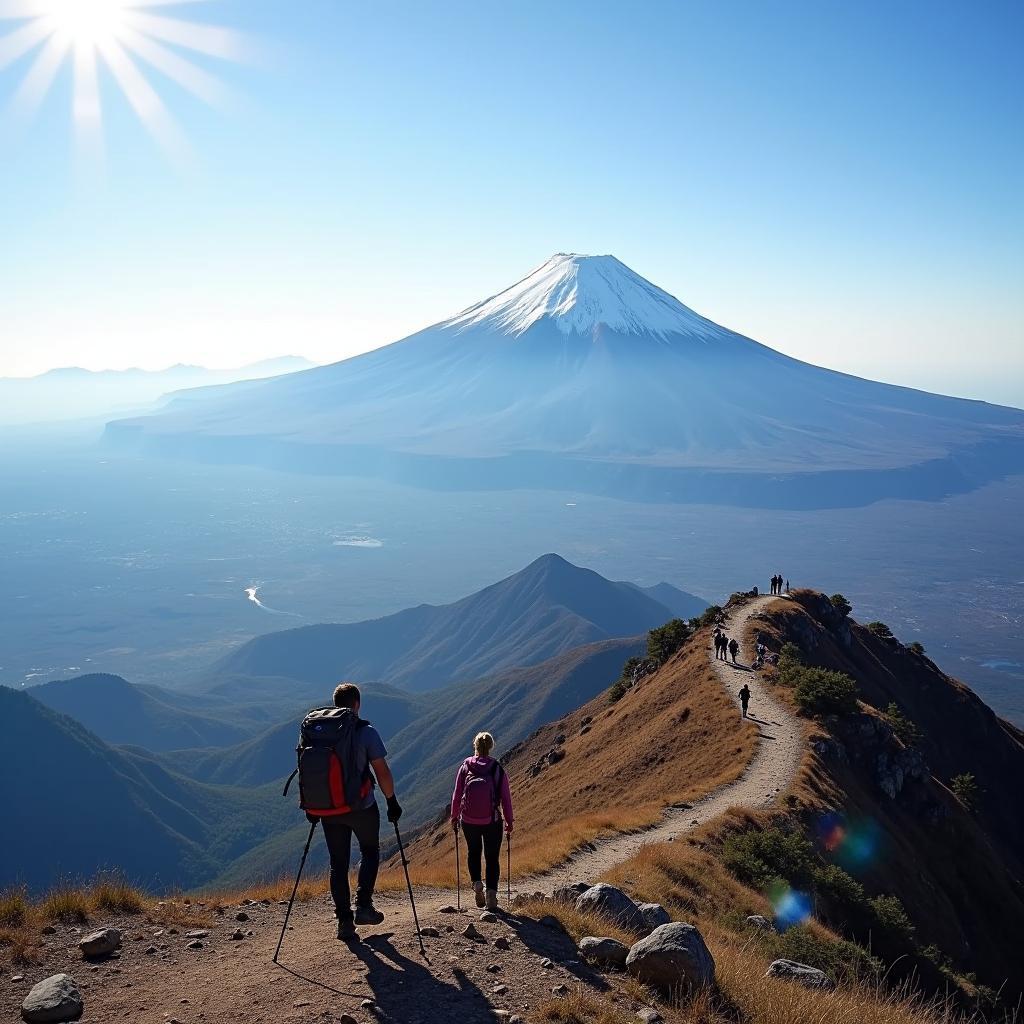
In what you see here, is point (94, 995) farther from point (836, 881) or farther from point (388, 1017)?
point (836, 881)

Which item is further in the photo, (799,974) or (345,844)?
(799,974)

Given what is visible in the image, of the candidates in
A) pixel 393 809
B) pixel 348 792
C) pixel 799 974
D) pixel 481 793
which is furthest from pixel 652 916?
pixel 348 792

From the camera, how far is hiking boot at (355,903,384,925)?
7.47m

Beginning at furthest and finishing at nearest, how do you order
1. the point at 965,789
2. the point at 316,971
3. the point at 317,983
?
1. the point at 965,789
2. the point at 316,971
3. the point at 317,983

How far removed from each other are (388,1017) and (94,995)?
2.85 meters

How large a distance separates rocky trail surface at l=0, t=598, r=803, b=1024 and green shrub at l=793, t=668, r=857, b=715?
1926cm

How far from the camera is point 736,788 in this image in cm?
1945

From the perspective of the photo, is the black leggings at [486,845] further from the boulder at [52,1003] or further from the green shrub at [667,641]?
the green shrub at [667,641]

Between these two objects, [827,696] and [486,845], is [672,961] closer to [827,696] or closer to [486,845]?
[486,845]

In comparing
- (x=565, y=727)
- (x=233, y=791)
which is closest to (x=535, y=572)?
(x=233, y=791)

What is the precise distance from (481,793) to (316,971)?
2.33 meters

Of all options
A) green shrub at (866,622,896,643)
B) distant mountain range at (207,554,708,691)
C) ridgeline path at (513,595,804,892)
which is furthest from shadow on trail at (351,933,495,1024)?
distant mountain range at (207,554,708,691)

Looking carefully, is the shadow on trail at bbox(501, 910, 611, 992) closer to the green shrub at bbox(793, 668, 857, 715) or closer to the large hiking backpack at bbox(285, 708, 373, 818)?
the large hiking backpack at bbox(285, 708, 373, 818)

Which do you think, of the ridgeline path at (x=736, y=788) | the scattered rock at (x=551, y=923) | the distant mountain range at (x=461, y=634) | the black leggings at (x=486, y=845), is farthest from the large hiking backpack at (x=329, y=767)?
the distant mountain range at (x=461, y=634)
